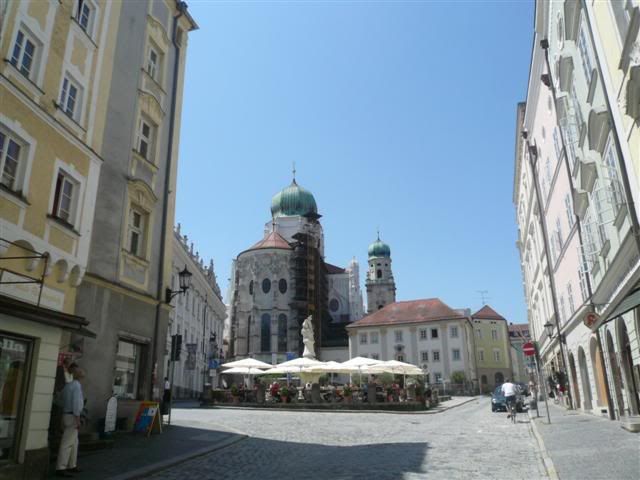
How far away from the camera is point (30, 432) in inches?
353

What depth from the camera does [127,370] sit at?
1512 cm

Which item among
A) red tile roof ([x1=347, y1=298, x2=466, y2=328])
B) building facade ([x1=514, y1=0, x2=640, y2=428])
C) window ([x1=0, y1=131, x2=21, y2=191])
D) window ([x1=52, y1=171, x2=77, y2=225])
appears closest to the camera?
window ([x1=0, y1=131, x2=21, y2=191])

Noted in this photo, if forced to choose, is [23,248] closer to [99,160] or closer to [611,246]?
[99,160]

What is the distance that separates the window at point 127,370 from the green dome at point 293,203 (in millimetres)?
78792

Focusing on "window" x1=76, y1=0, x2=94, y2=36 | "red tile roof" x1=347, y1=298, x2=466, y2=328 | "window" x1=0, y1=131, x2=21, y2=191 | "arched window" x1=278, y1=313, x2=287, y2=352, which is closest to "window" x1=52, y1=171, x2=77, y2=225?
"window" x1=0, y1=131, x2=21, y2=191

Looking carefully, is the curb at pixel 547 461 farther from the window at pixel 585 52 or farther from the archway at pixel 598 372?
the window at pixel 585 52

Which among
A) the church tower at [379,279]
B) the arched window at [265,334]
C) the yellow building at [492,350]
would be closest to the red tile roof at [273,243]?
the arched window at [265,334]

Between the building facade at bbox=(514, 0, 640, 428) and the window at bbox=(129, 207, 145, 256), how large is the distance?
13324 millimetres

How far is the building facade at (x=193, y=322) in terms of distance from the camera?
4231 centimetres

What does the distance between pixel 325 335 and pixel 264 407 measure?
55064 millimetres

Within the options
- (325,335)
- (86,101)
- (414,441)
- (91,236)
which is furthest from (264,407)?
(325,335)

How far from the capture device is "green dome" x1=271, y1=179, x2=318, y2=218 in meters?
94.4

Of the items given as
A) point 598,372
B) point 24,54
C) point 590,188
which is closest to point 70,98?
point 24,54

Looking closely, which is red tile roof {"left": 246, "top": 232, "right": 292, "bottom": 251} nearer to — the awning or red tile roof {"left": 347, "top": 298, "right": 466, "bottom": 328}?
red tile roof {"left": 347, "top": 298, "right": 466, "bottom": 328}
